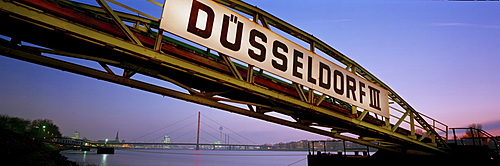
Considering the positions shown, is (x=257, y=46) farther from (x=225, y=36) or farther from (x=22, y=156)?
(x=22, y=156)

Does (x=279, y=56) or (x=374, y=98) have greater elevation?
(x=279, y=56)

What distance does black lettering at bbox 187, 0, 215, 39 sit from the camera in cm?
650

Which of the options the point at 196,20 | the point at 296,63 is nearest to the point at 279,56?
the point at 296,63

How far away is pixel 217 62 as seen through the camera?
784 cm

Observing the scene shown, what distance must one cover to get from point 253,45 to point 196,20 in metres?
1.91

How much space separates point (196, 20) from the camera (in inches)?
261

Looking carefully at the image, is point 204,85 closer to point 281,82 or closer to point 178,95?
point 178,95

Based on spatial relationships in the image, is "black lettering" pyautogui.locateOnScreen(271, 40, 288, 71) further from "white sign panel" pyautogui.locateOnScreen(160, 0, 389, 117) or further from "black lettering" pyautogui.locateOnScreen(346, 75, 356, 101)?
"black lettering" pyautogui.locateOnScreen(346, 75, 356, 101)

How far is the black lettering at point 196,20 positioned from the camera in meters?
6.50

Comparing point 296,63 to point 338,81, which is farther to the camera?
point 338,81

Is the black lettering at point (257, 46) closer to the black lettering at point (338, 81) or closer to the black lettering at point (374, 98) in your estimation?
the black lettering at point (338, 81)

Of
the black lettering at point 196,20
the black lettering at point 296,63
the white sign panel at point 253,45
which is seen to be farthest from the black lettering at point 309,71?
the black lettering at point 196,20

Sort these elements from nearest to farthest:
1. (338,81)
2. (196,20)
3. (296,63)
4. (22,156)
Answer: (196,20), (296,63), (338,81), (22,156)

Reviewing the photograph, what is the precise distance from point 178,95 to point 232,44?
6.85ft
